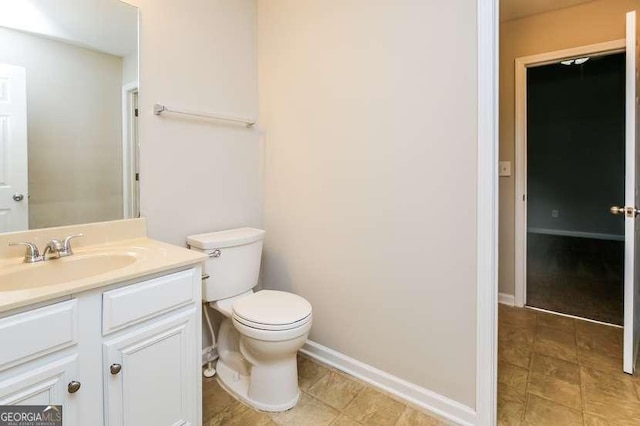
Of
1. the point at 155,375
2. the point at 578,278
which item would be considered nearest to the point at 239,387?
the point at 155,375

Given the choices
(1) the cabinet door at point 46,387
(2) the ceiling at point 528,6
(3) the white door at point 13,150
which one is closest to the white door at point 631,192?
(2) the ceiling at point 528,6

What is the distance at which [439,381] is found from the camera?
5.13 ft

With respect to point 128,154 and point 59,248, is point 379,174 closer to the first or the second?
point 128,154

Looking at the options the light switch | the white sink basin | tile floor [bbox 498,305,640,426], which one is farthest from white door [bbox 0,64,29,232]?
the light switch

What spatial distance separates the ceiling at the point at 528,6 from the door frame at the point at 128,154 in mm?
2608

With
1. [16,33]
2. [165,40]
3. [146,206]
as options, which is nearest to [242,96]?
[165,40]

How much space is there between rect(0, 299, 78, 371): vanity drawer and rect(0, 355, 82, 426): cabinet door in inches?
1.6

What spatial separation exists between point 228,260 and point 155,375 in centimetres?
68

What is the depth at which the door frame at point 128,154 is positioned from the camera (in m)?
1.60

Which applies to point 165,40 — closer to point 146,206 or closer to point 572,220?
point 146,206

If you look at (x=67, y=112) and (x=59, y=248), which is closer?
(x=59, y=248)

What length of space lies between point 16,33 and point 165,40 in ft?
1.95

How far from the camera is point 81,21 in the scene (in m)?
1.47

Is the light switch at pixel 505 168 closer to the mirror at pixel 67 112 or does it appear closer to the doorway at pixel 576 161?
the doorway at pixel 576 161
